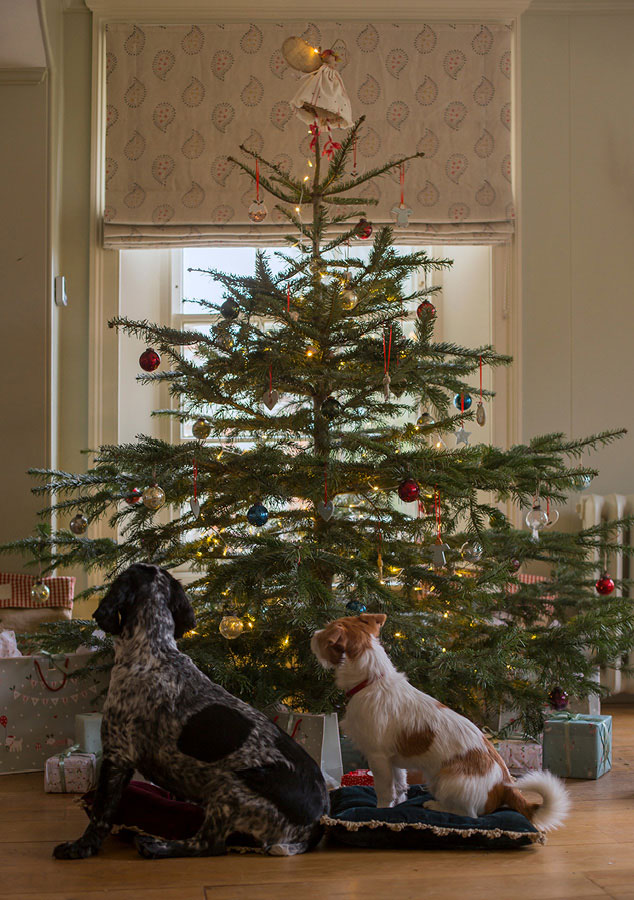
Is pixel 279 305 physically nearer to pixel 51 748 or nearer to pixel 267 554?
pixel 267 554

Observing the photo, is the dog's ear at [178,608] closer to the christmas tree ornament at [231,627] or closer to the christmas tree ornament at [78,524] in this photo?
the christmas tree ornament at [231,627]

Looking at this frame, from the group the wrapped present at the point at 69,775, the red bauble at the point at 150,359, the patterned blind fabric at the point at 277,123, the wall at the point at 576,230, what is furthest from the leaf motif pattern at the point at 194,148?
the wrapped present at the point at 69,775

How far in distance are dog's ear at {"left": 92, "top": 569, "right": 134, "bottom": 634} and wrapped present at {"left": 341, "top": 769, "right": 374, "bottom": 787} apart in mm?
813

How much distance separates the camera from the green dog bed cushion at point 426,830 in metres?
1.95

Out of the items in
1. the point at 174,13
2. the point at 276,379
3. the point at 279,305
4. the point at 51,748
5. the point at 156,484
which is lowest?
the point at 51,748

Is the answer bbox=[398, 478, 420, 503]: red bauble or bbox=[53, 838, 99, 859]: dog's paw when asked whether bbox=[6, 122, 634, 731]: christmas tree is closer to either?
bbox=[398, 478, 420, 503]: red bauble

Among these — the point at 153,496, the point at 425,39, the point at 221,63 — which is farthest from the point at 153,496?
the point at 425,39

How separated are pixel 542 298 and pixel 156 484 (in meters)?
2.14

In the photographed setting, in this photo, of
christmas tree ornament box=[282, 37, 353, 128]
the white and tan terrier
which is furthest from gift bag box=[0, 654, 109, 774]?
christmas tree ornament box=[282, 37, 353, 128]

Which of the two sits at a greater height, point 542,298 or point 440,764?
point 542,298

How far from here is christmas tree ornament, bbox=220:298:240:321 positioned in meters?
2.52

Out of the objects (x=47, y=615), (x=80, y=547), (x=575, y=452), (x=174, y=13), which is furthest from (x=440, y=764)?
(x=174, y=13)

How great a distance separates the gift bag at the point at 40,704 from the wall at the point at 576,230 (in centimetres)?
216

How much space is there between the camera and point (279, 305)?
8.34 ft
